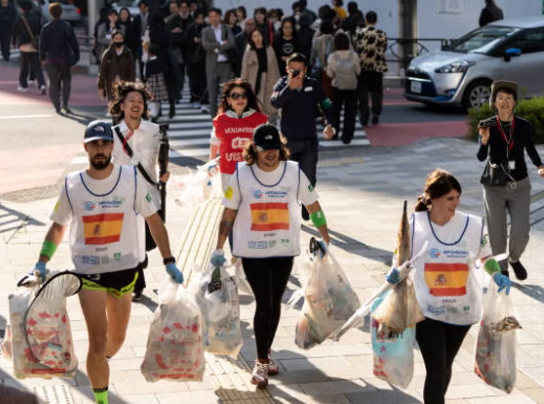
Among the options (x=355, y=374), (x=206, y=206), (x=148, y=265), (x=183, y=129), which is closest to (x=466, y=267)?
(x=355, y=374)

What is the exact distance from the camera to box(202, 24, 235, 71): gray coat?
63.3 feet

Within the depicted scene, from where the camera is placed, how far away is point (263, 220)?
23.1 feet

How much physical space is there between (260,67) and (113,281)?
9886 mm

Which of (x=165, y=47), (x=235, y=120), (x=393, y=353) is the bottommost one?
(x=393, y=353)

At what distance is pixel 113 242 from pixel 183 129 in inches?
527

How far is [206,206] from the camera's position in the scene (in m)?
11.2

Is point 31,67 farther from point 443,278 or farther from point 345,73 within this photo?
point 443,278

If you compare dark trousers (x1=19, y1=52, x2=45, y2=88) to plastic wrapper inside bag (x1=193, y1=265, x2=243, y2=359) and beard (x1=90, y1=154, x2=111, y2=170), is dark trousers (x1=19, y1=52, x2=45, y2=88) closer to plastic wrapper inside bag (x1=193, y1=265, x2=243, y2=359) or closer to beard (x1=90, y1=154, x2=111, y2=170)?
plastic wrapper inside bag (x1=193, y1=265, x2=243, y2=359)

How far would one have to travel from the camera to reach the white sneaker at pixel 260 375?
702 centimetres

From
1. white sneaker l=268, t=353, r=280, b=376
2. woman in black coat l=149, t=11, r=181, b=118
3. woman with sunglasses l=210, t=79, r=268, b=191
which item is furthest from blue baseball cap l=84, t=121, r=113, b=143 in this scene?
woman in black coat l=149, t=11, r=181, b=118

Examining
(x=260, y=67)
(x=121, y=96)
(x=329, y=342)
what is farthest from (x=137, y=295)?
(x=260, y=67)

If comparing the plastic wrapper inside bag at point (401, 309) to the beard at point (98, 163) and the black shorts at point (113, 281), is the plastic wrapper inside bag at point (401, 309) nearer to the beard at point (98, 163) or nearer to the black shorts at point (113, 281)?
the black shorts at point (113, 281)

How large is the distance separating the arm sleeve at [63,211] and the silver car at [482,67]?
15167mm

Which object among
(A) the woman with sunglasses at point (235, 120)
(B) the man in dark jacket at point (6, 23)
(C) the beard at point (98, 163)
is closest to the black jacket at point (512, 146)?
(A) the woman with sunglasses at point (235, 120)
